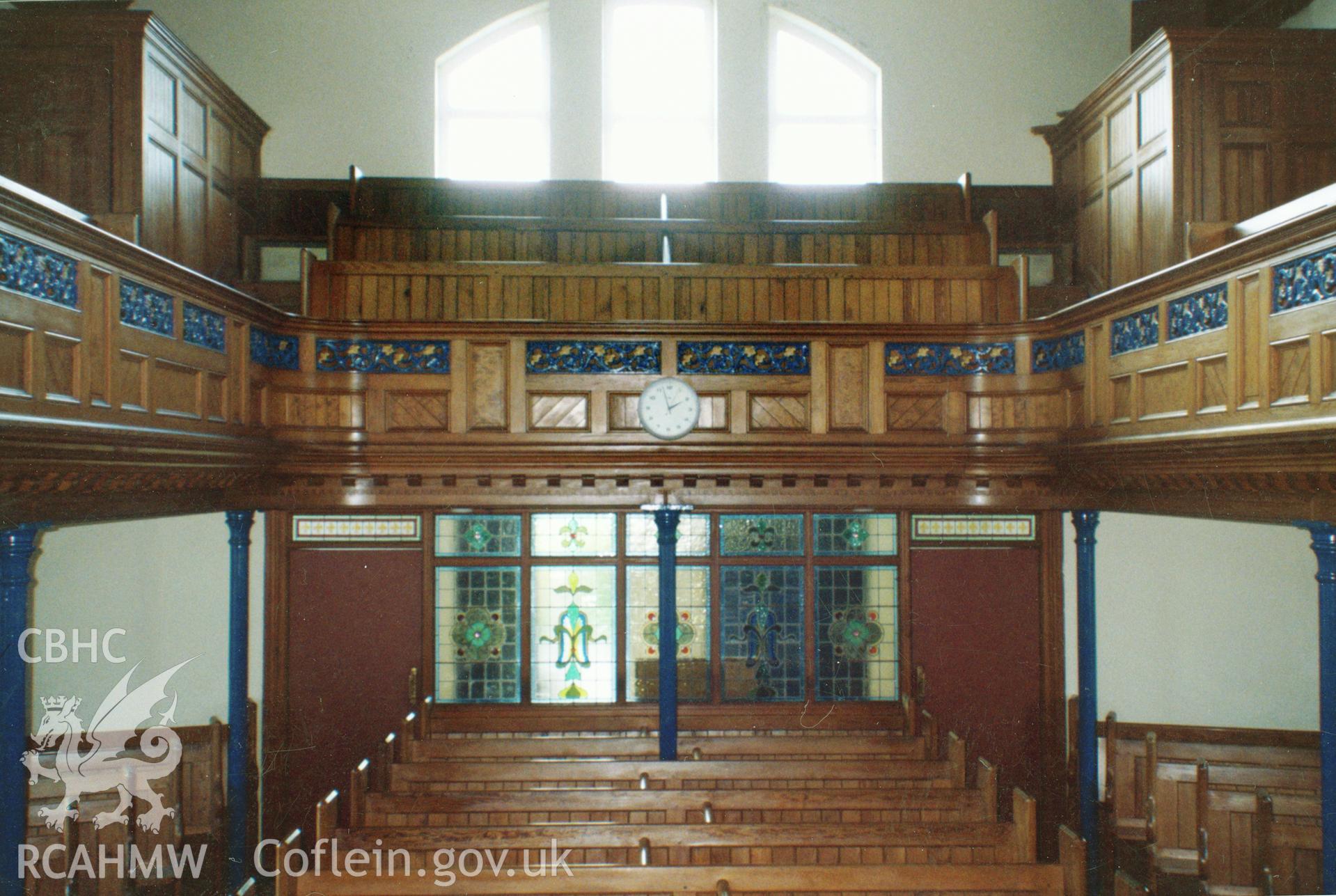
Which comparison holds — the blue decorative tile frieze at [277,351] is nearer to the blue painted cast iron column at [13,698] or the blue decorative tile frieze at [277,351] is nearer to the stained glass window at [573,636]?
the blue painted cast iron column at [13,698]

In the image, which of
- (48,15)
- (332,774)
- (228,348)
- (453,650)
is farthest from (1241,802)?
(48,15)

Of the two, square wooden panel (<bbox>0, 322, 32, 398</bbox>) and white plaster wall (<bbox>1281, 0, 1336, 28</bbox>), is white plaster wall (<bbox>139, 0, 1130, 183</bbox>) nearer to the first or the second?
white plaster wall (<bbox>1281, 0, 1336, 28</bbox>)

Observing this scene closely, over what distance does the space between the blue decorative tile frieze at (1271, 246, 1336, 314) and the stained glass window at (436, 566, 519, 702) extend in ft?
20.4

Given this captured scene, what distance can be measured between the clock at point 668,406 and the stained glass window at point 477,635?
229 cm

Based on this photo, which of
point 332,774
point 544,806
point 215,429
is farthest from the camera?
point 332,774

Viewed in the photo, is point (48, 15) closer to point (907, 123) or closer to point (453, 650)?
point (453, 650)

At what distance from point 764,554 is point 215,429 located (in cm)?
480

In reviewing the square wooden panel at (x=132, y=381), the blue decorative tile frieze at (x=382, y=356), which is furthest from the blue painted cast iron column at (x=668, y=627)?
the square wooden panel at (x=132, y=381)

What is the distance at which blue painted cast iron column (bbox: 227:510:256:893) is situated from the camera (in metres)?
7.18

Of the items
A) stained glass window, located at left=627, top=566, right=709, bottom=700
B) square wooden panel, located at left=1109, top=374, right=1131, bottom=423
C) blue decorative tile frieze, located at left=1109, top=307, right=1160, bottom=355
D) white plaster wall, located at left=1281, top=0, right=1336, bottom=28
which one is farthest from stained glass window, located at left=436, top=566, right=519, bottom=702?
white plaster wall, located at left=1281, top=0, right=1336, bottom=28

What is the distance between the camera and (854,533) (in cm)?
821

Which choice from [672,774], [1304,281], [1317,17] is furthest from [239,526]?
[1317,17]

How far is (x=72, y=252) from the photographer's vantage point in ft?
14.3

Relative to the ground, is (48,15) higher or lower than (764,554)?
higher
